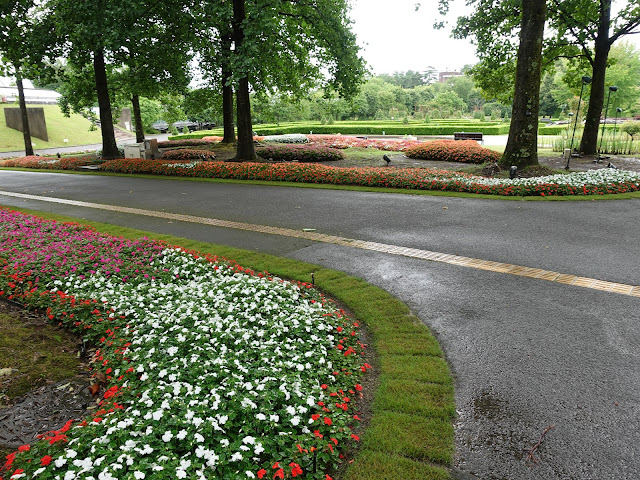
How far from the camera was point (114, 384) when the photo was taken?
386 centimetres

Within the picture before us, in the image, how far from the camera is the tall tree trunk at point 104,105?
2103 cm

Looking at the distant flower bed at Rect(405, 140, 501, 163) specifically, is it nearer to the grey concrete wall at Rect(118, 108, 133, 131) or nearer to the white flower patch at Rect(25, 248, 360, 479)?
the white flower patch at Rect(25, 248, 360, 479)

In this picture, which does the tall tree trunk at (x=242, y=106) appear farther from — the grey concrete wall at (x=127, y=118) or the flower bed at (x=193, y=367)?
→ the grey concrete wall at (x=127, y=118)

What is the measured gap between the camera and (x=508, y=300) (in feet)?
17.9

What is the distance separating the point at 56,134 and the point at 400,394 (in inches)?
1938

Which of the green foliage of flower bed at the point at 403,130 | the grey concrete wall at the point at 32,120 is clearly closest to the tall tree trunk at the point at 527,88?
the green foliage of flower bed at the point at 403,130

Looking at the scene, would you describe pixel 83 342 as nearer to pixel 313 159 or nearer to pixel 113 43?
pixel 113 43

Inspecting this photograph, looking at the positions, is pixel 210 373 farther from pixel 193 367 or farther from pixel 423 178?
pixel 423 178

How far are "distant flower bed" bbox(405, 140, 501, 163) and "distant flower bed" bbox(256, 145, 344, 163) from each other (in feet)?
11.9

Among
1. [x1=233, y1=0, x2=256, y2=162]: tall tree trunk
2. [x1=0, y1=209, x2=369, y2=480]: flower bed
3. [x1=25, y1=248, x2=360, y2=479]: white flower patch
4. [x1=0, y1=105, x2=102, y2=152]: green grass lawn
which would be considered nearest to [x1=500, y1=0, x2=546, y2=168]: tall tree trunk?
[x1=233, y1=0, x2=256, y2=162]: tall tree trunk

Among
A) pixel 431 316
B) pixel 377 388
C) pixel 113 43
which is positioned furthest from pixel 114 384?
pixel 113 43

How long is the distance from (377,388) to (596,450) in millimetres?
1659

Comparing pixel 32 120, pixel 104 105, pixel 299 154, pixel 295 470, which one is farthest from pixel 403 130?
pixel 295 470

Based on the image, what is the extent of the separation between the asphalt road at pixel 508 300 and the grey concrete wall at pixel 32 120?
3457cm
